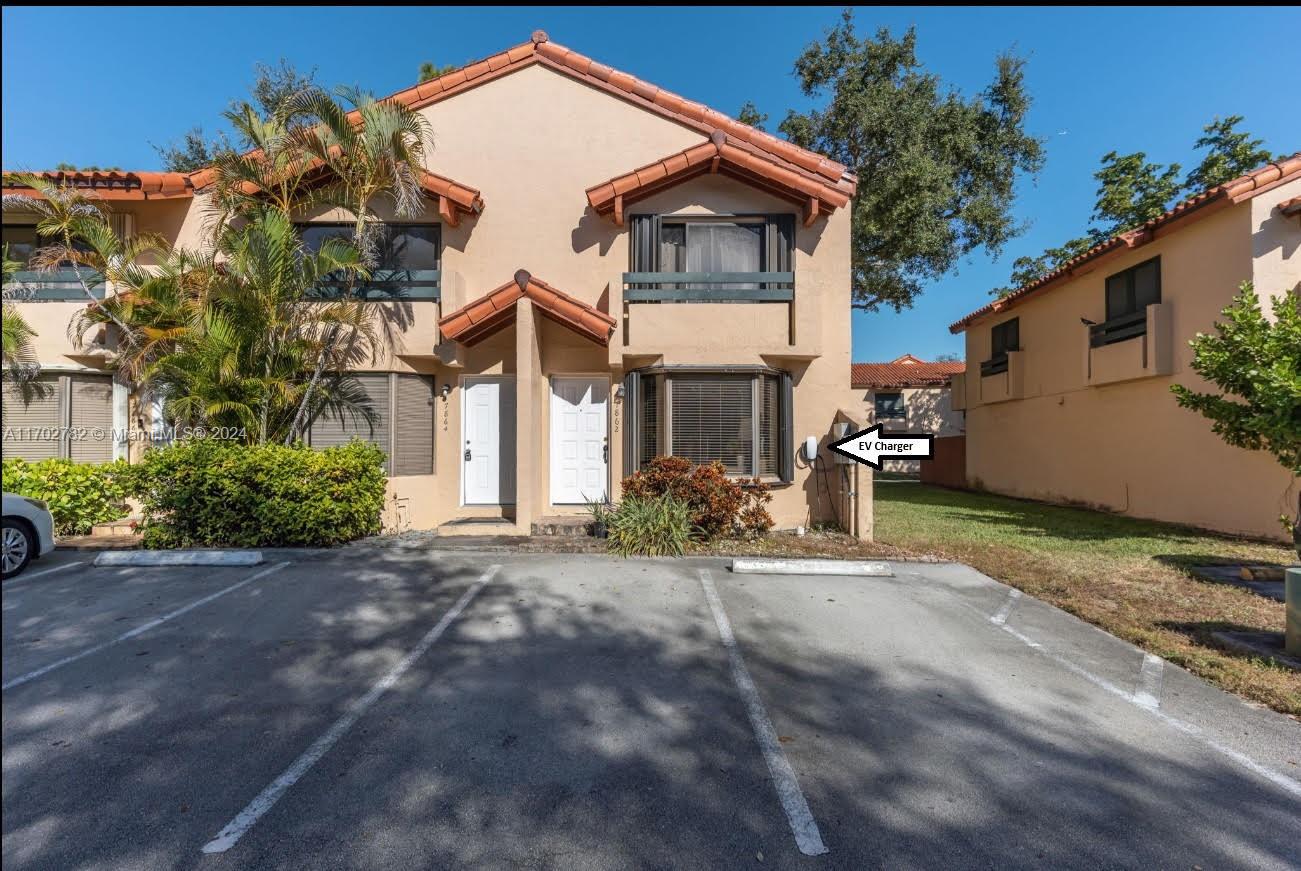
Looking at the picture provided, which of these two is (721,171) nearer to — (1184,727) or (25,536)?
(1184,727)

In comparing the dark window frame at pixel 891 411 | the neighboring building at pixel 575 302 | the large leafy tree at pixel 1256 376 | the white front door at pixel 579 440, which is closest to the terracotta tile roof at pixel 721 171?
the neighboring building at pixel 575 302

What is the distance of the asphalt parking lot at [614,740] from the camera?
310 cm

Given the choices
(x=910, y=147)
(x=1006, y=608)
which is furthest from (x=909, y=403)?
(x=1006, y=608)

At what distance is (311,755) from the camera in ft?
12.2

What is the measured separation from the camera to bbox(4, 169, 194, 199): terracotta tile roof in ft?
31.4

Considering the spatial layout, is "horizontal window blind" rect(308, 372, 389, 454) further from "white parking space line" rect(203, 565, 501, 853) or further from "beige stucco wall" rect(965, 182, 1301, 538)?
"beige stucco wall" rect(965, 182, 1301, 538)

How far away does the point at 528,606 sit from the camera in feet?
20.6

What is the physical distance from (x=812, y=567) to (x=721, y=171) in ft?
21.9

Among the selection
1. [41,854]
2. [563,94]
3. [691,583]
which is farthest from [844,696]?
[563,94]

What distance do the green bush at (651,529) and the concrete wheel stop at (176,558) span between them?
466cm

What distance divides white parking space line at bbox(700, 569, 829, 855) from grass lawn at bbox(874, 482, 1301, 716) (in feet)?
12.3

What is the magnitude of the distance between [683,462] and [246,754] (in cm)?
647

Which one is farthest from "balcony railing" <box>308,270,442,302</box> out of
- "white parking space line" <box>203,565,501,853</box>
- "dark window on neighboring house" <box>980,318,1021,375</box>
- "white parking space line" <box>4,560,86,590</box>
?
"dark window on neighboring house" <box>980,318,1021,375</box>

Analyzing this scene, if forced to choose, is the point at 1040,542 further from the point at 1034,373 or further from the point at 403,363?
the point at 403,363
